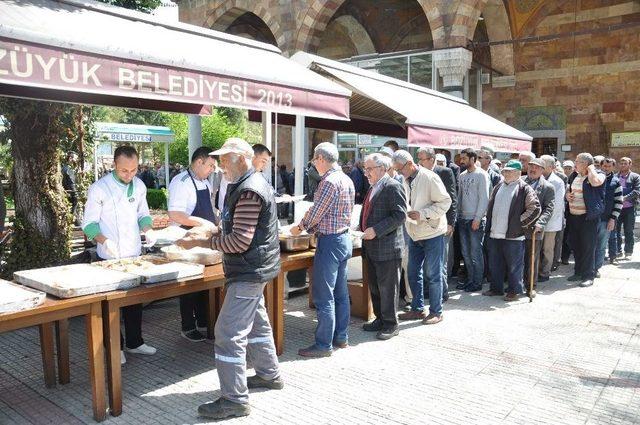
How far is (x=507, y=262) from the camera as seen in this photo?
6.18 m

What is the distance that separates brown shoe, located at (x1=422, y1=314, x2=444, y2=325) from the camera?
5.22 m

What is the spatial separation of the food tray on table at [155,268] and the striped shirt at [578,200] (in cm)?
556

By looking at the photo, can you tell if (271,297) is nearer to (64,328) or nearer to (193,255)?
(193,255)

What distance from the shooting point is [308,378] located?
12.8 ft

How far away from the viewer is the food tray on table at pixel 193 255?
3.79m

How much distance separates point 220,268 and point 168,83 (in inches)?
54.3

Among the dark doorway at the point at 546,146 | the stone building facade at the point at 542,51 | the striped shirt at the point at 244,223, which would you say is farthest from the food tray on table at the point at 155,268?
the dark doorway at the point at 546,146

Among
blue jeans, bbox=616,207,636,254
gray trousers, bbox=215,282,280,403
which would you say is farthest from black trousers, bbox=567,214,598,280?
gray trousers, bbox=215,282,280,403

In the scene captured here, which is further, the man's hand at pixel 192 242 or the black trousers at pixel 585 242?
the black trousers at pixel 585 242

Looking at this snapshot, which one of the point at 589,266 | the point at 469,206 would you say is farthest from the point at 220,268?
the point at 589,266

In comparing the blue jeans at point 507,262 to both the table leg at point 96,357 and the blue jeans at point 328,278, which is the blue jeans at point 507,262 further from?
the table leg at point 96,357

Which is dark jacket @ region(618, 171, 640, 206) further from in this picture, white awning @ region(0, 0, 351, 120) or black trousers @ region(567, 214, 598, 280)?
white awning @ region(0, 0, 351, 120)

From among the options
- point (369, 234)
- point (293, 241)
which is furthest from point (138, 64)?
point (369, 234)

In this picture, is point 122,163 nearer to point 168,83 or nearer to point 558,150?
point 168,83
